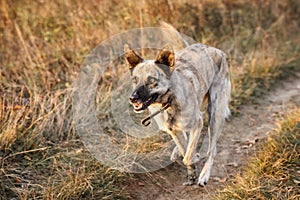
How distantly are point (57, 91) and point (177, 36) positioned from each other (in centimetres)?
167

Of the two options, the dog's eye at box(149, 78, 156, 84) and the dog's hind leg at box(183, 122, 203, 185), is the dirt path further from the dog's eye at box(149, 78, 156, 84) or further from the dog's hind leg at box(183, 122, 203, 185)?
the dog's eye at box(149, 78, 156, 84)

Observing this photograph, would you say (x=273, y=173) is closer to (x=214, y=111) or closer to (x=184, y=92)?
(x=214, y=111)

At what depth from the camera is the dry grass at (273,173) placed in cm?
404

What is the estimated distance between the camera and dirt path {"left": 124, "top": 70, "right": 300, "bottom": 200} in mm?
4539

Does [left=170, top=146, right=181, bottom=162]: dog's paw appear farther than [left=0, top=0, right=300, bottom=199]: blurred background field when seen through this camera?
Yes

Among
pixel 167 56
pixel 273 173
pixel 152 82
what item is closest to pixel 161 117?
pixel 152 82

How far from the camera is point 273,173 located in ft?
14.3

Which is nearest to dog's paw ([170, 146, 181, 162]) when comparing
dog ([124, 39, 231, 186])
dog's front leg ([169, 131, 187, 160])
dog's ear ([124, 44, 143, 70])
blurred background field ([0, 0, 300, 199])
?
dog ([124, 39, 231, 186])

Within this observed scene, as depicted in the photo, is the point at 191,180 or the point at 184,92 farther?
the point at 191,180

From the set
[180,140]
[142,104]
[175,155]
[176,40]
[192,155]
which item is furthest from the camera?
[176,40]

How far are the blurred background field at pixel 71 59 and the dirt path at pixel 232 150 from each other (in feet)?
0.63

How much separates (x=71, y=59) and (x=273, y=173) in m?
3.66

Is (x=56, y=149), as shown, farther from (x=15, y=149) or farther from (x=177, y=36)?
(x=177, y=36)

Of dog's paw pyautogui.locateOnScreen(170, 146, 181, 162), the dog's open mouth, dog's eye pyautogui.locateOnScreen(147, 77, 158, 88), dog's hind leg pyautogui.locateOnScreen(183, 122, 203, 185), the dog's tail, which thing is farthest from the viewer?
the dog's tail
